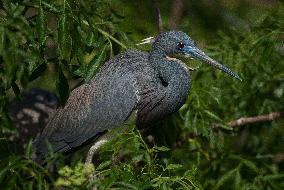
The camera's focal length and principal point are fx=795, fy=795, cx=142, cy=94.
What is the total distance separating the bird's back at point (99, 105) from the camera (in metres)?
4.41

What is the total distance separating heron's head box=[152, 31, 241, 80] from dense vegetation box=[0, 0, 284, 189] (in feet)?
0.60

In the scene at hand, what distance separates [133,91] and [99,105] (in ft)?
0.76

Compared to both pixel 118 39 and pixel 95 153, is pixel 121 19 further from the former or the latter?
pixel 95 153

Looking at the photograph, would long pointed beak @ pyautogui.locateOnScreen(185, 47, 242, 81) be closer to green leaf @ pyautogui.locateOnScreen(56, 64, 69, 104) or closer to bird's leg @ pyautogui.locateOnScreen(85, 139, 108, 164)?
bird's leg @ pyautogui.locateOnScreen(85, 139, 108, 164)

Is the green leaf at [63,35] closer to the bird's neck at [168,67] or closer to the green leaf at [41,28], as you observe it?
the green leaf at [41,28]

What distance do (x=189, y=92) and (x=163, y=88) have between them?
0.17 meters

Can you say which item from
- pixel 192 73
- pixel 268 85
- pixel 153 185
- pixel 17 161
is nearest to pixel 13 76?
pixel 17 161

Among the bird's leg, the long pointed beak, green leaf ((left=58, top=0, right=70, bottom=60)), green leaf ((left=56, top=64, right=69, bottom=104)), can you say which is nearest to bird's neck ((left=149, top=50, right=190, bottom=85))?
the long pointed beak

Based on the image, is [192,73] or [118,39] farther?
[192,73]

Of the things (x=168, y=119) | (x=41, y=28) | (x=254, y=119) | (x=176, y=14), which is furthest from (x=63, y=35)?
(x=176, y=14)

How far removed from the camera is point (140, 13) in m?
5.80

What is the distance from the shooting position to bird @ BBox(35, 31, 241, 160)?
14.4 ft

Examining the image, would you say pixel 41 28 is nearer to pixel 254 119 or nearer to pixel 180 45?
pixel 180 45

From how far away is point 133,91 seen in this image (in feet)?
14.5
